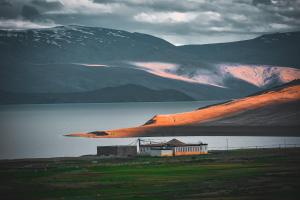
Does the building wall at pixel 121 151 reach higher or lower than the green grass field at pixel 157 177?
higher

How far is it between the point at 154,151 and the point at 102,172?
31.3 m

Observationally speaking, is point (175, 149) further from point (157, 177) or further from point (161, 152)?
point (157, 177)

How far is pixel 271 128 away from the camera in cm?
19575

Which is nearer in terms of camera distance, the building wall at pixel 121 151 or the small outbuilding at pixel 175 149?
the small outbuilding at pixel 175 149

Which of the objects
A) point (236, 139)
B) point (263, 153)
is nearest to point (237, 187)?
point (263, 153)

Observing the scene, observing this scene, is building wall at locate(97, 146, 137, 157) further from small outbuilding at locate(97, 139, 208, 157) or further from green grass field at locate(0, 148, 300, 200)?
green grass field at locate(0, 148, 300, 200)

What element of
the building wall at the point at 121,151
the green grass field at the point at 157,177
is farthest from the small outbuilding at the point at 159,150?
the green grass field at the point at 157,177

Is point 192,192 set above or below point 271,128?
below

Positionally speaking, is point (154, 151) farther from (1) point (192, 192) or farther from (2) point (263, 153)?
(1) point (192, 192)

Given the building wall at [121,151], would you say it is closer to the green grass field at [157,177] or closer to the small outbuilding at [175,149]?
the small outbuilding at [175,149]

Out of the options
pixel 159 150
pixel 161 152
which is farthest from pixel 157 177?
pixel 159 150

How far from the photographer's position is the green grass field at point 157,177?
78875 millimetres

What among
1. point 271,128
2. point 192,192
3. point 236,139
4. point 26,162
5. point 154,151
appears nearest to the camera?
point 192,192

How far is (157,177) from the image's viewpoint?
93375 mm
